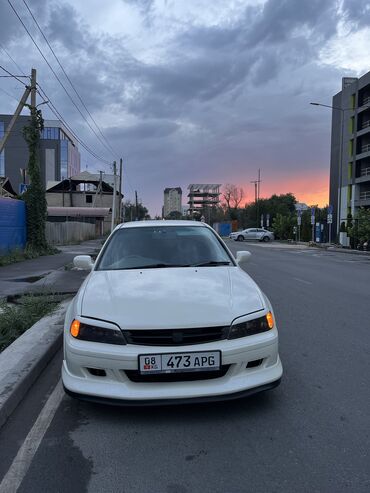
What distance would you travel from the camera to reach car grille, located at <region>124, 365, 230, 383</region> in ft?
11.2

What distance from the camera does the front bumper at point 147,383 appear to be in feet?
11.1

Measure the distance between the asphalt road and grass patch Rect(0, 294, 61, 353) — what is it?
1518mm

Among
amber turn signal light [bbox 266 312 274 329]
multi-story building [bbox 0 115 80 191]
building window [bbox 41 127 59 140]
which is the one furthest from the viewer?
building window [bbox 41 127 59 140]

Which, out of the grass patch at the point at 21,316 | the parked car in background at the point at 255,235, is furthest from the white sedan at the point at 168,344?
the parked car in background at the point at 255,235

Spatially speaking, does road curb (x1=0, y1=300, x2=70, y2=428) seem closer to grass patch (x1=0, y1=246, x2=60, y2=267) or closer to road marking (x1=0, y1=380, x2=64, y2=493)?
road marking (x1=0, y1=380, x2=64, y2=493)

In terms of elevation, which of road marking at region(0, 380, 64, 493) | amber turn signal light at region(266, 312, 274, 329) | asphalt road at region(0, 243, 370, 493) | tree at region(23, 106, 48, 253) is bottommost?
road marking at region(0, 380, 64, 493)

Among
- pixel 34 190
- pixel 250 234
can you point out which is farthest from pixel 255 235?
pixel 34 190

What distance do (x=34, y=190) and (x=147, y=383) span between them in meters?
19.3

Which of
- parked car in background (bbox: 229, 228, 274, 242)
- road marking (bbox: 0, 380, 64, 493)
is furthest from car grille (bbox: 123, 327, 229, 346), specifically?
parked car in background (bbox: 229, 228, 274, 242)

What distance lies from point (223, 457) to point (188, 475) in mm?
314

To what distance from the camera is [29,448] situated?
3211 millimetres

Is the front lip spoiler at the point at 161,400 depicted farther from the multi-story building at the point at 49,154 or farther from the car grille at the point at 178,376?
the multi-story building at the point at 49,154

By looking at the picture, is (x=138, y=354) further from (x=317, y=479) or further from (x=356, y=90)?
(x=356, y=90)

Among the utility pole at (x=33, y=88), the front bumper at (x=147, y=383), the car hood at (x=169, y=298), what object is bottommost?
the front bumper at (x=147, y=383)
